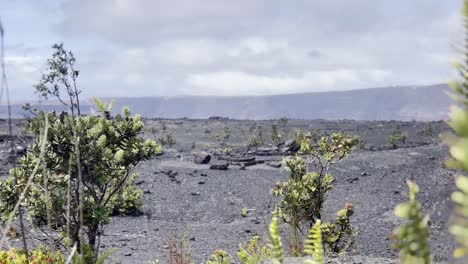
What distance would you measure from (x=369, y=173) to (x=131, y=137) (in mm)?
18694

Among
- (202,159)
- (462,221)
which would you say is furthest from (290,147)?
(462,221)

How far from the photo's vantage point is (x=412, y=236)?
2.34 ft

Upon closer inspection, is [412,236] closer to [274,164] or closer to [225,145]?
[274,164]

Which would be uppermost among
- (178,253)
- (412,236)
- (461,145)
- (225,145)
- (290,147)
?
(461,145)

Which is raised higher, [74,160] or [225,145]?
[74,160]

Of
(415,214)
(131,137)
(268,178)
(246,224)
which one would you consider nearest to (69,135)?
(131,137)

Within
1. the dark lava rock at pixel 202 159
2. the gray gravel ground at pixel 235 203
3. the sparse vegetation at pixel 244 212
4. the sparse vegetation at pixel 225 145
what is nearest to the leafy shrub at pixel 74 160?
the gray gravel ground at pixel 235 203

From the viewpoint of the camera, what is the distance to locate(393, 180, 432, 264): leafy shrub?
0.69 meters

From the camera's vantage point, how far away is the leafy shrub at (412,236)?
69 centimetres

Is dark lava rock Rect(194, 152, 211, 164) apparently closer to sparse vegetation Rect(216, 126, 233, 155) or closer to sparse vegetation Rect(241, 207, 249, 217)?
sparse vegetation Rect(216, 126, 233, 155)

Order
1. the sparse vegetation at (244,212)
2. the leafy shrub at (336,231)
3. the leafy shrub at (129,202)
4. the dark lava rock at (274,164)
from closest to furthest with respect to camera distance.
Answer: the leafy shrub at (336,231), the leafy shrub at (129,202), the sparse vegetation at (244,212), the dark lava rock at (274,164)

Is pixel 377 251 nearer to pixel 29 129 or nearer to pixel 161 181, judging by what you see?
pixel 29 129

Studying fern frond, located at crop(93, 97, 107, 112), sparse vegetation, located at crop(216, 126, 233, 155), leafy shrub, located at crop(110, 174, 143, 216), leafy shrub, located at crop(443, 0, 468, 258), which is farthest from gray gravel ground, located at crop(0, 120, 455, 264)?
leafy shrub, located at crop(443, 0, 468, 258)

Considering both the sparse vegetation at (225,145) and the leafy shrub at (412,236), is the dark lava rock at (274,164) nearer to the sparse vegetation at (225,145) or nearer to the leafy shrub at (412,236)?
the sparse vegetation at (225,145)
